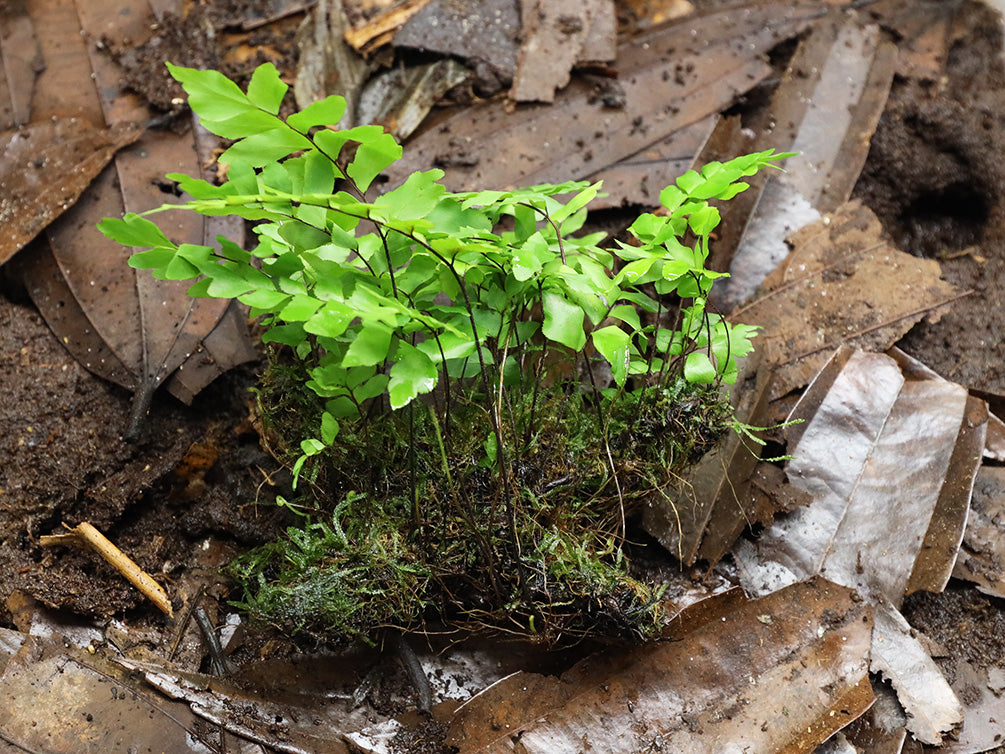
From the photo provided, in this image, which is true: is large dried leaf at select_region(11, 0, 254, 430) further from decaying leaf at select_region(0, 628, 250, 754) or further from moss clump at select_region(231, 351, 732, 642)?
decaying leaf at select_region(0, 628, 250, 754)

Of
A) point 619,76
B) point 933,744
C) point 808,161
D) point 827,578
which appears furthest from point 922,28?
point 933,744

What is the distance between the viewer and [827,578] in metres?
2.28

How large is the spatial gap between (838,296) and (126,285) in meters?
2.31

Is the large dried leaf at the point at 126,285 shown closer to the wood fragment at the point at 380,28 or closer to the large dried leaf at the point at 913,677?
the wood fragment at the point at 380,28

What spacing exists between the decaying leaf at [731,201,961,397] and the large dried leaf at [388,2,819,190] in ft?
2.25

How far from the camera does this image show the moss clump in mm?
1930

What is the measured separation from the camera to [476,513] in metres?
1.99

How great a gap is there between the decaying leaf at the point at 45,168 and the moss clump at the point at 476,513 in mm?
1057

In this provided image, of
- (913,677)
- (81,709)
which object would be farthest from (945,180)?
(81,709)

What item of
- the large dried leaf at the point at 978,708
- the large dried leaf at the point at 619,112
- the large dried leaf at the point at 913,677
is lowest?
the large dried leaf at the point at 978,708

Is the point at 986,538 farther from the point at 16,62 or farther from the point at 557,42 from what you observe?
the point at 16,62

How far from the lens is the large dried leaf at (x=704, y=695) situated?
1.92 m

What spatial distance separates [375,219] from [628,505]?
1038 millimetres

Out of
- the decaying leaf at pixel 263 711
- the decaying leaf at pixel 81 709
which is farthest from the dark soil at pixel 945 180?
the decaying leaf at pixel 81 709
